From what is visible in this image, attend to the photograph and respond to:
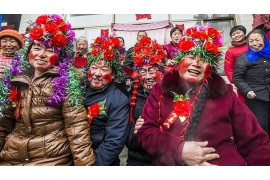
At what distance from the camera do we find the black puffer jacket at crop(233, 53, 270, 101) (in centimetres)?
276

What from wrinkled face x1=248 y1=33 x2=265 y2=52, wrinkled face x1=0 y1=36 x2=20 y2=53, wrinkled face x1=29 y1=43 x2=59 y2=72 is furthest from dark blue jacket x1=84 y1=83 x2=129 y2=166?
wrinkled face x1=248 y1=33 x2=265 y2=52

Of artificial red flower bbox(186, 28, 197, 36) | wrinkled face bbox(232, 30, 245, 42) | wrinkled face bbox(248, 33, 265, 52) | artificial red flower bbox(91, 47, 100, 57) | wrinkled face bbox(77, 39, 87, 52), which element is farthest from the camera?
wrinkled face bbox(77, 39, 87, 52)

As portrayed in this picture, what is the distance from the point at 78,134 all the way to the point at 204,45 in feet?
4.93

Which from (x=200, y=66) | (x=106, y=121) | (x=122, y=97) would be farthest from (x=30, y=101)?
(x=200, y=66)

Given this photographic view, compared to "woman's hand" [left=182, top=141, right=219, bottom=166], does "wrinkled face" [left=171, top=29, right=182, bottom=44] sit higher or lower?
higher

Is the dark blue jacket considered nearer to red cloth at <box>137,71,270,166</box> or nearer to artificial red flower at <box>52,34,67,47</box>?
red cloth at <box>137,71,270,166</box>

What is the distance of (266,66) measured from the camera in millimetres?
2809

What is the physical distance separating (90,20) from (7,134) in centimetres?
415

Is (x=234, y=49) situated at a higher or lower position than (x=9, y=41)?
lower

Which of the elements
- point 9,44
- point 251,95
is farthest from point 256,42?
point 9,44

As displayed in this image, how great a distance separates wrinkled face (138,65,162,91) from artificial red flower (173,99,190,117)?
0.70 meters

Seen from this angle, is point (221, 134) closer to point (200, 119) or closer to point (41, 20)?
point (200, 119)

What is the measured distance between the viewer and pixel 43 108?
7.02 ft
